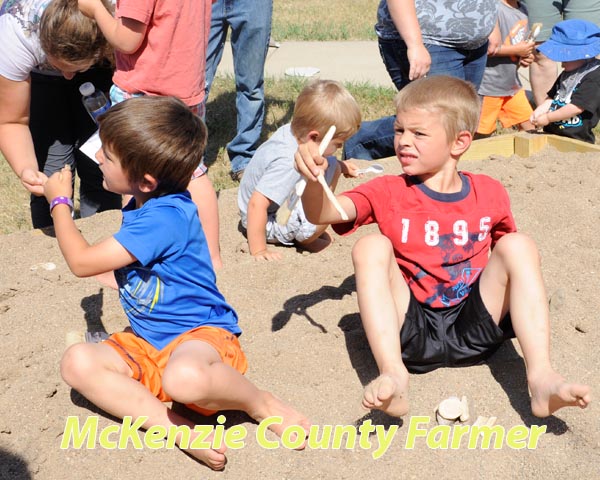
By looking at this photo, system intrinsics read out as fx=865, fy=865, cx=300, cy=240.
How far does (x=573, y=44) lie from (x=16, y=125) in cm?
336

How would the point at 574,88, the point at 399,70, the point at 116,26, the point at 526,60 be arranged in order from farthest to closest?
the point at 526,60, the point at 574,88, the point at 399,70, the point at 116,26

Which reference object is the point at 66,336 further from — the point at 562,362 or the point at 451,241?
the point at 562,362

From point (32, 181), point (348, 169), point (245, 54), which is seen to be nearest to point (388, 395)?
point (32, 181)

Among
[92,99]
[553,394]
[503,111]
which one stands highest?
[92,99]

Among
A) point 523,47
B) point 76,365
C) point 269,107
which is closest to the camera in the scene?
point 76,365

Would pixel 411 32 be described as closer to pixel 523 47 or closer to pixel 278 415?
pixel 278 415

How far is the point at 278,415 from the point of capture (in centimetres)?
262

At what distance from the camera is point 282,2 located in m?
10.9

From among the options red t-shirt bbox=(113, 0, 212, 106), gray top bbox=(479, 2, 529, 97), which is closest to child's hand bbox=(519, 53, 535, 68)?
gray top bbox=(479, 2, 529, 97)

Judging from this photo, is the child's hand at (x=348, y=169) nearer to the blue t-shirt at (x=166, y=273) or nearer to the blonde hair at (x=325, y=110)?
the blonde hair at (x=325, y=110)

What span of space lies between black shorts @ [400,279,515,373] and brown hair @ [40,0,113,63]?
1.77 m

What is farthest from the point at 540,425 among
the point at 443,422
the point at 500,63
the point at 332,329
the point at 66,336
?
the point at 500,63

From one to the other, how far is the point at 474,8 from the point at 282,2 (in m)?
6.97

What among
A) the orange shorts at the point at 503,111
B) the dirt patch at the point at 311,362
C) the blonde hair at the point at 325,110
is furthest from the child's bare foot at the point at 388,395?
the orange shorts at the point at 503,111
